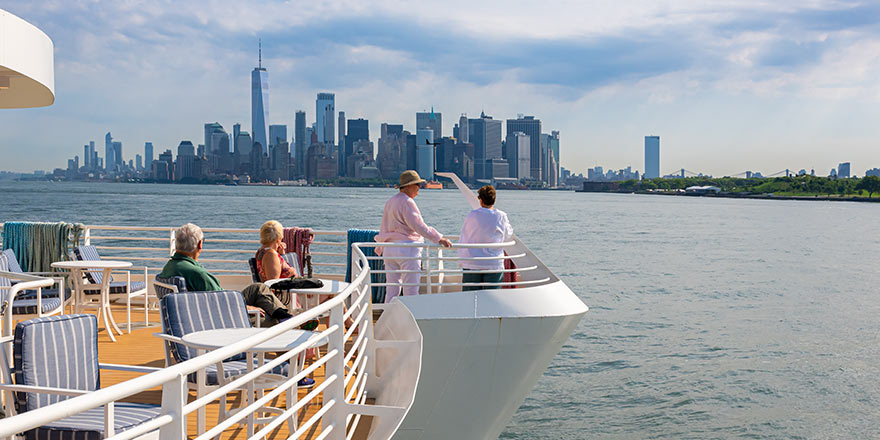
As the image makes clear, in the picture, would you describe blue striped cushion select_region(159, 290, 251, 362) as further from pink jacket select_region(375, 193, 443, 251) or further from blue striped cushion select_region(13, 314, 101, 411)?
pink jacket select_region(375, 193, 443, 251)

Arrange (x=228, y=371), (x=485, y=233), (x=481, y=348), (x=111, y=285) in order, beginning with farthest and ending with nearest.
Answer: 1. (x=111, y=285)
2. (x=485, y=233)
3. (x=481, y=348)
4. (x=228, y=371)

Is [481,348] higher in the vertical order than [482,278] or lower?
lower

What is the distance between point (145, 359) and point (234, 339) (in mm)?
3328

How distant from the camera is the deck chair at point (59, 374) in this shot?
→ 2.99 m

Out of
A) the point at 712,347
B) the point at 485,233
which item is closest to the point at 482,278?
the point at 485,233

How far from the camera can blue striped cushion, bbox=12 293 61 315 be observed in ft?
20.9

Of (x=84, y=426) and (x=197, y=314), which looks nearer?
(x=84, y=426)

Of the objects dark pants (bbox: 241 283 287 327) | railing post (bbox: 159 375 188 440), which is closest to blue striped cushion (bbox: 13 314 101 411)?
railing post (bbox: 159 375 188 440)

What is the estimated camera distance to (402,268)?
281 inches

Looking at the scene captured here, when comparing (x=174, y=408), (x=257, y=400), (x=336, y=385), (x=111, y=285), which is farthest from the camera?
(x=111, y=285)

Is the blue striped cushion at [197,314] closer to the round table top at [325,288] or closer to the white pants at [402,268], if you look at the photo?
the round table top at [325,288]

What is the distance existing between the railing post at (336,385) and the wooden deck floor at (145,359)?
911 millimetres

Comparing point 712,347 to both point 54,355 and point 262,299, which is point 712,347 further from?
point 54,355

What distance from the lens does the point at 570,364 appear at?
16.5 m
